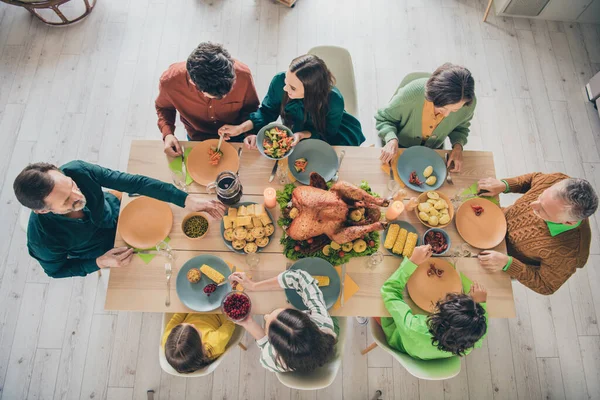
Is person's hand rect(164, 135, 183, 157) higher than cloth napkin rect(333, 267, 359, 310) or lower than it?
higher

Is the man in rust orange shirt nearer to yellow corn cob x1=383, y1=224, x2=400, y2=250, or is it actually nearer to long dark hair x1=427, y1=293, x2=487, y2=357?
yellow corn cob x1=383, y1=224, x2=400, y2=250

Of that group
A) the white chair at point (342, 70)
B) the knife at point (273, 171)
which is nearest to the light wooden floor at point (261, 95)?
the white chair at point (342, 70)

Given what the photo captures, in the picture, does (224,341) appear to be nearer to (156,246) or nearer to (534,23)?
(156,246)

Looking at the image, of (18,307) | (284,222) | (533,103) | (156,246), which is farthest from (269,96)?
(533,103)

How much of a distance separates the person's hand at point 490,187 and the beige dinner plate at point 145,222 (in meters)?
1.62

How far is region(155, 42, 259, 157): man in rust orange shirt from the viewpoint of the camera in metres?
1.78

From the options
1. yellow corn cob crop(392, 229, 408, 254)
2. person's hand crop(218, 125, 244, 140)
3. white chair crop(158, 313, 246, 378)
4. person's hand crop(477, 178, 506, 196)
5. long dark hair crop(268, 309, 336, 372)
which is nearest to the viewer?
long dark hair crop(268, 309, 336, 372)

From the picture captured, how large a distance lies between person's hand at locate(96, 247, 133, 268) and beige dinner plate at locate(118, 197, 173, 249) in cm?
5

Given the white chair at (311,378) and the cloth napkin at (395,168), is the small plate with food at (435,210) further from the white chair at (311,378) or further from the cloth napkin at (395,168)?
the white chair at (311,378)

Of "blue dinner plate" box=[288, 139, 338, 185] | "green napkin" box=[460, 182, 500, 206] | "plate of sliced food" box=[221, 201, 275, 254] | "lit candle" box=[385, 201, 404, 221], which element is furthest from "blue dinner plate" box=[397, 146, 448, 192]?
"plate of sliced food" box=[221, 201, 275, 254]

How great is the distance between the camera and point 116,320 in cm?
255

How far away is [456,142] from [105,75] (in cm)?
293

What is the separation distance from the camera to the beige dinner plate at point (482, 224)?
1.88 meters

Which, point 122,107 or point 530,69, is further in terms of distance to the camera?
point 530,69
